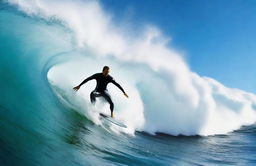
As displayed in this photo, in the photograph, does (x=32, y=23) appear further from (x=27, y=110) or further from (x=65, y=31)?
(x=27, y=110)

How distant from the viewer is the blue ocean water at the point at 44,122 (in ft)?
15.8

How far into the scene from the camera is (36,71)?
33.6ft

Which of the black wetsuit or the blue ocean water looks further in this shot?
the black wetsuit

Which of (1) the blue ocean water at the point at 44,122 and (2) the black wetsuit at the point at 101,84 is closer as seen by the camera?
(1) the blue ocean water at the point at 44,122

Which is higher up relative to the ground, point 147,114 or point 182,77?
point 182,77

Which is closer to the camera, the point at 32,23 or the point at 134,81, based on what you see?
the point at 32,23

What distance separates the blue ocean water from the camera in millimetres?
4801

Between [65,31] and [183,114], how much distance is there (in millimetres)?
7380

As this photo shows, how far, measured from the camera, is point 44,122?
6.70 m

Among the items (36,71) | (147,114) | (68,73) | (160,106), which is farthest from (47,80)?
(160,106)

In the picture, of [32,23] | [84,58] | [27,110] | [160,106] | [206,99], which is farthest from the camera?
[206,99]

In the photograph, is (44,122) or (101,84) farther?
(101,84)

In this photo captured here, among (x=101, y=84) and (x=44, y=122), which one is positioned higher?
(x=101, y=84)

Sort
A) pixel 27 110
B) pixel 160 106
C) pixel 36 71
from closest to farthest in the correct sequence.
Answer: pixel 27 110 → pixel 36 71 → pixel 160 106
